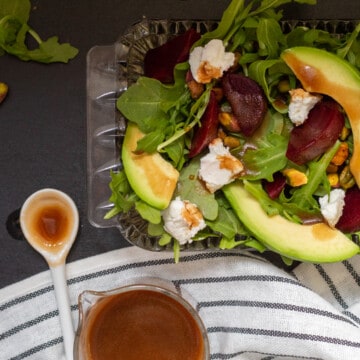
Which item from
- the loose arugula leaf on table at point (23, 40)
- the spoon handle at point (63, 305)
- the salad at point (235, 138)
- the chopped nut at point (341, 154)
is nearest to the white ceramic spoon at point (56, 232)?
the spoon handle at point (63, 305)

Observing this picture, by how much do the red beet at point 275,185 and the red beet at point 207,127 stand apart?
118 mm

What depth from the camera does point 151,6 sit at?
1227 millimetres

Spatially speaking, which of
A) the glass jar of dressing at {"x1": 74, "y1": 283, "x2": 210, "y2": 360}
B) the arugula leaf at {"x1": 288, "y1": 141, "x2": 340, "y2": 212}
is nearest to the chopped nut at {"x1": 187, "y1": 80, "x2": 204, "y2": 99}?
the arugula leaf at {"x1": 288, "y1": 141, "x2": 340, "y2": 212}

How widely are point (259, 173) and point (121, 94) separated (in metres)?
0.25

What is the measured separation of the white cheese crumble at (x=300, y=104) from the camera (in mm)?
1036

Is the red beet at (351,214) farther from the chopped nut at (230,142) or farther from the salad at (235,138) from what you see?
the chopped nut at (230,142)

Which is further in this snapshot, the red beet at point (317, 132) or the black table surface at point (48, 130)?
the black table surface at point (48, 130)

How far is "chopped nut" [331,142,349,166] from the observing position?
1.08m

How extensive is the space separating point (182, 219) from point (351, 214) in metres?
0.27

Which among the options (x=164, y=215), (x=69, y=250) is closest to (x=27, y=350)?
(x=69, y=250)

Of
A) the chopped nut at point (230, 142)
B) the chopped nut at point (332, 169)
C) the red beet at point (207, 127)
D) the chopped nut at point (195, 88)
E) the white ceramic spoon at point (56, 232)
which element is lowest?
the white ceramic spoon at point (56, 232)

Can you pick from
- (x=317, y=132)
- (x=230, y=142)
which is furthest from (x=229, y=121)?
(x=317, y=132)

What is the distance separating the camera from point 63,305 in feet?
3.86

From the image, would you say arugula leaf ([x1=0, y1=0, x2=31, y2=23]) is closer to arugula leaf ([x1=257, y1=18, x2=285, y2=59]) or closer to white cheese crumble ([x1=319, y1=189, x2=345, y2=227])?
arugula leaf ([x1=257, y1=18, x2=285, y2=59])
